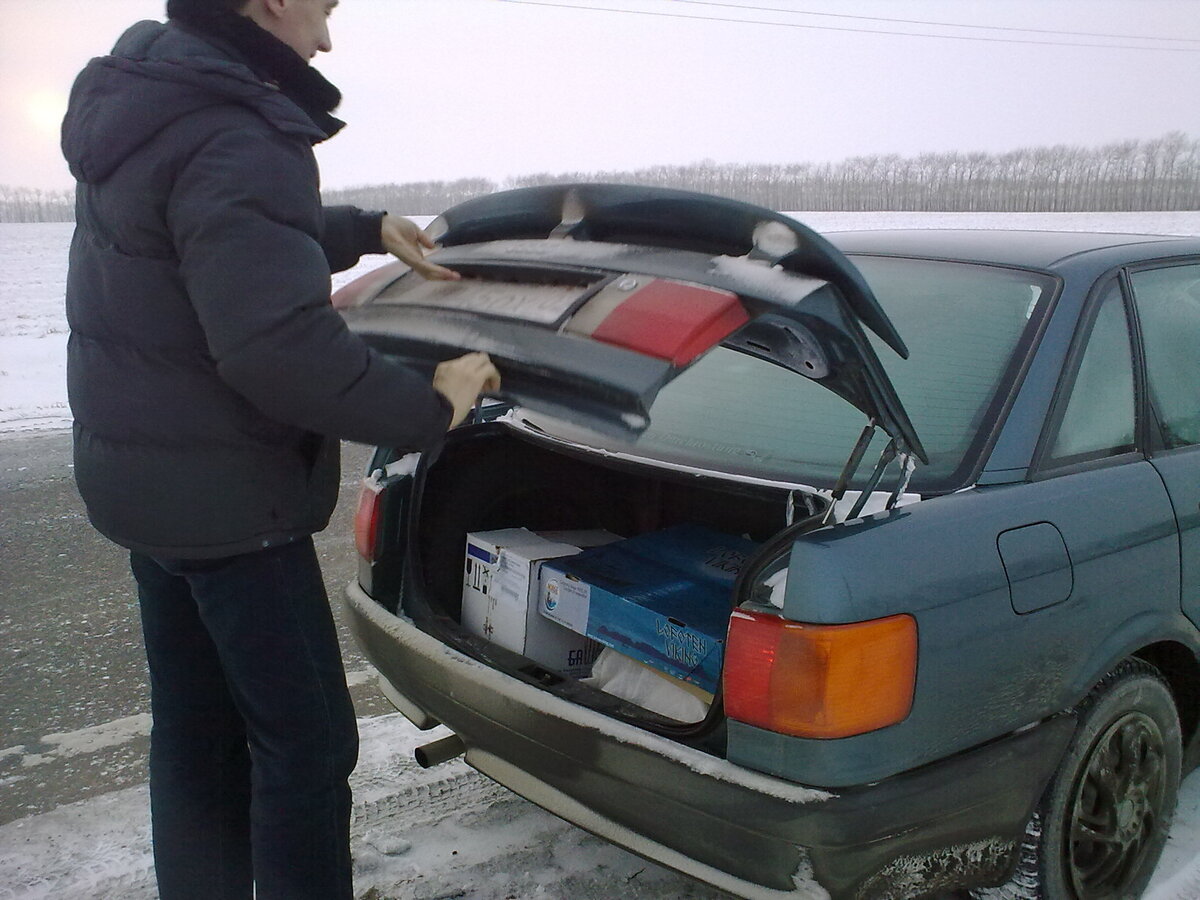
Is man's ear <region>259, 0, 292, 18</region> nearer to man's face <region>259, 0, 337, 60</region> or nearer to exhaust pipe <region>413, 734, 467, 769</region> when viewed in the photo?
man's face <region>259, 0, 337, 60</region>

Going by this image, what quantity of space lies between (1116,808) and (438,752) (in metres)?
1.58

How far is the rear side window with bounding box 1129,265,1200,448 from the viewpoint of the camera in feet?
8.06

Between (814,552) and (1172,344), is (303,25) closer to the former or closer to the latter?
(814,552)

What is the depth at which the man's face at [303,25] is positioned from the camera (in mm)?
1603

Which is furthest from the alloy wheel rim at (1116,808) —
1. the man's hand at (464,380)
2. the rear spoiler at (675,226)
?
the man's hand at (464,380)

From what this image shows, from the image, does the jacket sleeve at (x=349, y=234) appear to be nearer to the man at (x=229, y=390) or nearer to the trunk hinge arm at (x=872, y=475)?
the man at (x=229, y=390)

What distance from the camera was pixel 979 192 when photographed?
2830 inches

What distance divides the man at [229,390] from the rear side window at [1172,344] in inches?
68.2

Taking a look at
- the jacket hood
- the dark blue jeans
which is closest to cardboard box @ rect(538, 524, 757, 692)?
the dark blue jeans

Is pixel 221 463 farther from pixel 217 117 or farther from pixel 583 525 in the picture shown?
pixel 583 525

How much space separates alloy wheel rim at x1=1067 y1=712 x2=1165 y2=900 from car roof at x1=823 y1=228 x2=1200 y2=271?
1108mm

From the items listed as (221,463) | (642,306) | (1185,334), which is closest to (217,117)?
(221,463)

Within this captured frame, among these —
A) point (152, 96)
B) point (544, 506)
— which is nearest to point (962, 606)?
point (544, 506)

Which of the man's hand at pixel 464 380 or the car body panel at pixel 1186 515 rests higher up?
the man's hand at pixel 464 380
